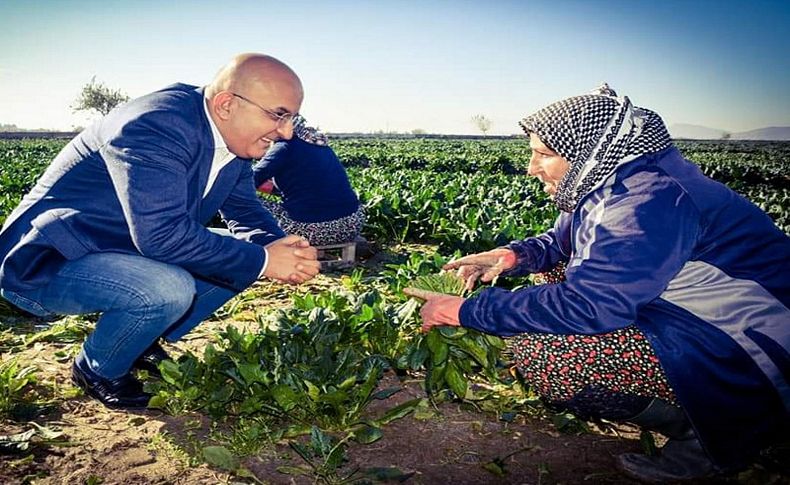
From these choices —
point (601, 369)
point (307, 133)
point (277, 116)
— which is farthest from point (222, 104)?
point (307, 133)

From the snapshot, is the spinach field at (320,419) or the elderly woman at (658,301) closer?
the elderly woman at (658,301)

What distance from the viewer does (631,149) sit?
6.69ft

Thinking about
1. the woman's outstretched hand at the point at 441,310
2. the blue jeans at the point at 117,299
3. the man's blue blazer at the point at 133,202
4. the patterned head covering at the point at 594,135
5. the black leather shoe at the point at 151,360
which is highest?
the patterned head covering at the point at 594,135

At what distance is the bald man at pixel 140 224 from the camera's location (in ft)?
7.63

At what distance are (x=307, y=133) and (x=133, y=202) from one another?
2.84 m

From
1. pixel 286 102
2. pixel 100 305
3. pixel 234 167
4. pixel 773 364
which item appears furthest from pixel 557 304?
pixel 100 305

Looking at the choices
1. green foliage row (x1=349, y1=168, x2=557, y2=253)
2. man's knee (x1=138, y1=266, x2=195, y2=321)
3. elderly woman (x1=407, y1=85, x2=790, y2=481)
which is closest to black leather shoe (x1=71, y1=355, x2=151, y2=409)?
man's knee (x1=138, y1=266, x2=195, y2=321)

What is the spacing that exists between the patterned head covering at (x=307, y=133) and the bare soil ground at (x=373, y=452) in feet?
9.34

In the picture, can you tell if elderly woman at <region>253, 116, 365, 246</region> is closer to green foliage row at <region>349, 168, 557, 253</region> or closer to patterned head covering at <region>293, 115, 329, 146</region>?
patterned head covering at <region>293, 115, 329, 146</region>

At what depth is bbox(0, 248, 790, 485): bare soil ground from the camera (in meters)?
2.19

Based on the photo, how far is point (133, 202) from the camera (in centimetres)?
226

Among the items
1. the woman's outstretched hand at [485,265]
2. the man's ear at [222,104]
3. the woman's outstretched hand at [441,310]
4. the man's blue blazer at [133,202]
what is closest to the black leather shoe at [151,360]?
the man's blue blazer at [133,202]

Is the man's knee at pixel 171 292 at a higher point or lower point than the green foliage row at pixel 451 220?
higher

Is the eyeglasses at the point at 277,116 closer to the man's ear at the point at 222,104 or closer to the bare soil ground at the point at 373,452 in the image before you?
the man's ear at the point at 222,104
